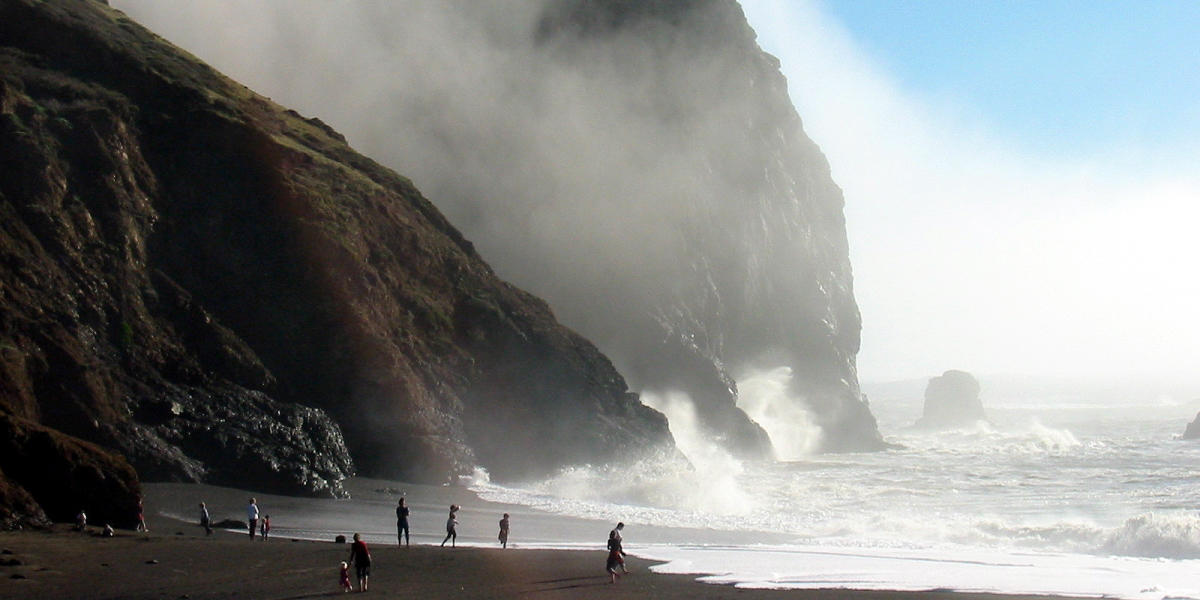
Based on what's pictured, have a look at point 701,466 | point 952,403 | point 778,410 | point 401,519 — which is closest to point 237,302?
point 401,519

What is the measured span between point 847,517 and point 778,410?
168ft

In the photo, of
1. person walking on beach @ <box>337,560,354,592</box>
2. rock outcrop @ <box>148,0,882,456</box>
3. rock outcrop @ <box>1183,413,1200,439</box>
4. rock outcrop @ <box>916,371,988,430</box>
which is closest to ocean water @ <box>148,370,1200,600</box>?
person walking on beach @ <box>337,560,354,592</box>

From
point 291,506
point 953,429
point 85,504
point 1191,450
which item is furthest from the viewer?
point 953,429

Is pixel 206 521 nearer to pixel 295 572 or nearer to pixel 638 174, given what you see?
pixel 295 572

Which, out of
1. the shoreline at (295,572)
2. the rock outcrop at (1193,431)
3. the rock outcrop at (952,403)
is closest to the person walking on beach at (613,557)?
the shoreline at (295,572)

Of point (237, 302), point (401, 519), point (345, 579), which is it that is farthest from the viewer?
point (237, 302)

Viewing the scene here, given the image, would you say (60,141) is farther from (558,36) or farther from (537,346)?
(558,36)

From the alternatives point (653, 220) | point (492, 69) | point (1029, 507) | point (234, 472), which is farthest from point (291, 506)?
point (492, 69)

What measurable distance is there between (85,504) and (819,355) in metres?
77.2

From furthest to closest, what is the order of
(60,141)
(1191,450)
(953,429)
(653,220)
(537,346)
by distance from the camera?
1. (953,429)
2. (653,220)
3. (1191,450)
4. (537,346)
5. (60,141)

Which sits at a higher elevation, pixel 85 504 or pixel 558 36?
pixel 558 36

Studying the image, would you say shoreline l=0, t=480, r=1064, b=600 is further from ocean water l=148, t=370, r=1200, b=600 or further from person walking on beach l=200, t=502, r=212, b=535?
ocean water l=148, t=370, r=1200, b=600

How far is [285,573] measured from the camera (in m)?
23.2

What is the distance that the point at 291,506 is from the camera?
1419 inches
